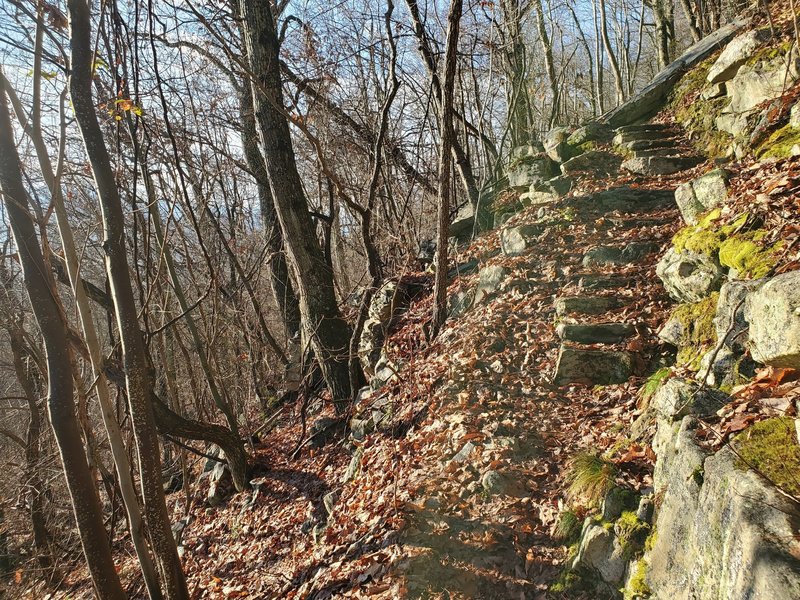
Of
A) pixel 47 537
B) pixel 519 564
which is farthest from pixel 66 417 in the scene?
pixel 47 537

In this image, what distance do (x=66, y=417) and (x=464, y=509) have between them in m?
3.42

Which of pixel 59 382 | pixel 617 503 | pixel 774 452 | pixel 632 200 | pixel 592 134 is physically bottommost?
pixel 617 503

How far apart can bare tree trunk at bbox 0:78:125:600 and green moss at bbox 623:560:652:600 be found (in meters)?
4.07

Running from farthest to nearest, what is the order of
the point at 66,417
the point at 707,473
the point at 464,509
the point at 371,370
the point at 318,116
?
the point at 318,116 → the point at 371,370 → the point at 66,417 → the point at 464,509 → the point at 707,473

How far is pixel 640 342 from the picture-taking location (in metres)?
4.34

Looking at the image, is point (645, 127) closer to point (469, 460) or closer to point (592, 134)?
point (592, 134)

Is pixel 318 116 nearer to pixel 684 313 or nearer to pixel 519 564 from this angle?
pixel 684 313

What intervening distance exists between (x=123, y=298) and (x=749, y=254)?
4940 mm

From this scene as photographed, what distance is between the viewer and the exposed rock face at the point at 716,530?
71.9 inches

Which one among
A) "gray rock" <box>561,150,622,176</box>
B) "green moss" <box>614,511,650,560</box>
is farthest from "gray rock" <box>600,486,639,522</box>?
"gray rock" <box>561,150,622,176</box>

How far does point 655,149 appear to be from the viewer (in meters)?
7.22

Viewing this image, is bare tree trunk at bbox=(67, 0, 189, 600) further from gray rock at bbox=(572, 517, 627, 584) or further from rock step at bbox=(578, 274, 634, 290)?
rock step at bbox=(578, 274, 634, 290)

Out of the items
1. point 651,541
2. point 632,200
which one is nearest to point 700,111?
point 632,200

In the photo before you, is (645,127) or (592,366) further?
(645,127)
